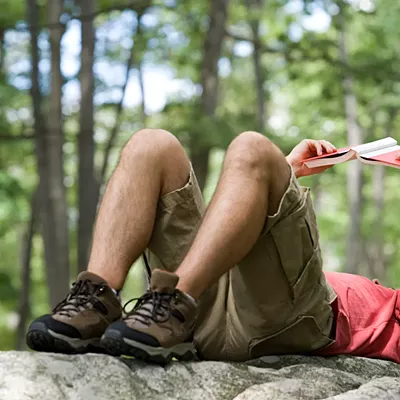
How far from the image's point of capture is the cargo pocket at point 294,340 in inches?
105

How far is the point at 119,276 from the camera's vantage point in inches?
97.7

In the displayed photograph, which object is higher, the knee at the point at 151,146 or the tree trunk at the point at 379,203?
the knee at the point at 151,146

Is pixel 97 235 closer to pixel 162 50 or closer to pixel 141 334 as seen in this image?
pixel 141 334

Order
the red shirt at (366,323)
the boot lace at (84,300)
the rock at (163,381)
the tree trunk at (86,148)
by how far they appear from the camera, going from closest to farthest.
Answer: the rock at (163,381) → the boot lace at (84,300) → the red shirt at (366,323) → the tree trunk at (86,148)

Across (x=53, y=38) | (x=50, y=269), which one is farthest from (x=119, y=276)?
(x=53, y=38)

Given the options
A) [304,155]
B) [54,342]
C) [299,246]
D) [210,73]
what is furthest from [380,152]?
[210,73]

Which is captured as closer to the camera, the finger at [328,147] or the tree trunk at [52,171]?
the finger at [328,147]

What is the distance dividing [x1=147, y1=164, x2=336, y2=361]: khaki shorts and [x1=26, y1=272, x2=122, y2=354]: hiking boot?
0.32m

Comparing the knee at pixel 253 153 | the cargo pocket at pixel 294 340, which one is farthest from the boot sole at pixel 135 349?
the knee at pixel 253 153

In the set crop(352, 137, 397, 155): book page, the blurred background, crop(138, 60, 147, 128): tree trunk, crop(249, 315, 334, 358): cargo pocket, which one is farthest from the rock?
crop(138, 60, 147, 128): tree trunk

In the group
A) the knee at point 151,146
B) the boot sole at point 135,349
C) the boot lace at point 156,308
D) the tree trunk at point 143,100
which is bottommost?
the boot sole at point 135,349

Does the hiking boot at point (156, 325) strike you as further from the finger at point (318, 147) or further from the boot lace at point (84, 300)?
the finger at point (318, 147)

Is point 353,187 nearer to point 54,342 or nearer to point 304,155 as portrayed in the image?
point 304,155

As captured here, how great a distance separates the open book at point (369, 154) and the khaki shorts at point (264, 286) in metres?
0.24
